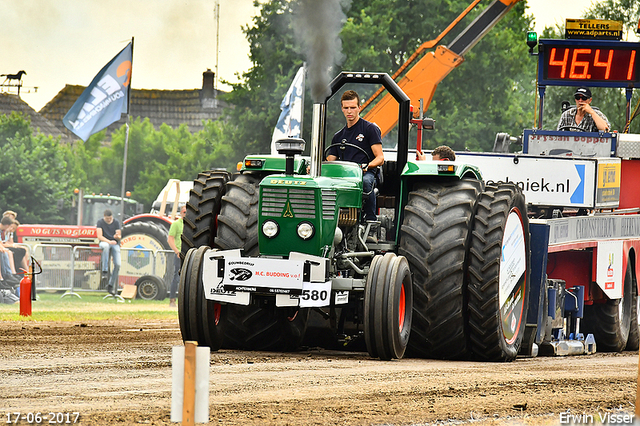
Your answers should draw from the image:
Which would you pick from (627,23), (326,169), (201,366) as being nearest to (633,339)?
(326,169)

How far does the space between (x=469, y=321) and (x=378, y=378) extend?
2049mm

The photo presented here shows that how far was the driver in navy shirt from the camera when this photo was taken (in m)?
9.01

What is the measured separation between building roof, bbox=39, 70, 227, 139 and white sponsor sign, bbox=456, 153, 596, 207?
170ft

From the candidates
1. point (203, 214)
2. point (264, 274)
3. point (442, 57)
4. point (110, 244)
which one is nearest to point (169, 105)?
point (110, 244)

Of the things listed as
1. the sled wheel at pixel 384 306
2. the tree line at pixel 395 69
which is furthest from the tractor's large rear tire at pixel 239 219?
the tree line at pixel 395 69

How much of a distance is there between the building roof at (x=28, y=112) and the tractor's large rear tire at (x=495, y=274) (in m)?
46.4

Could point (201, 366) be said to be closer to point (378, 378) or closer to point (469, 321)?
point (378, 378)

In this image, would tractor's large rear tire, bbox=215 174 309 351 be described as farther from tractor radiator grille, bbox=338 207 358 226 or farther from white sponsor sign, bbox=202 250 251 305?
tractor radiator grille, bbox=338 207 358 226

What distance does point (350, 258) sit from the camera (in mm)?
8656

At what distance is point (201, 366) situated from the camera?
4469mm

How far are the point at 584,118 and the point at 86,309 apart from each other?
8.90 metres

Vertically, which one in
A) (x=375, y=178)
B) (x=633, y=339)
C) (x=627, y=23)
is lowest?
(x=633, y=339)

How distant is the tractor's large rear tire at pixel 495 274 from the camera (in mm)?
8844

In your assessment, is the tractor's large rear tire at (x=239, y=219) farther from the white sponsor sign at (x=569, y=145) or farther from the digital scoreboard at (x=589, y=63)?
the digital scoreboard at (x=589, y=63)
